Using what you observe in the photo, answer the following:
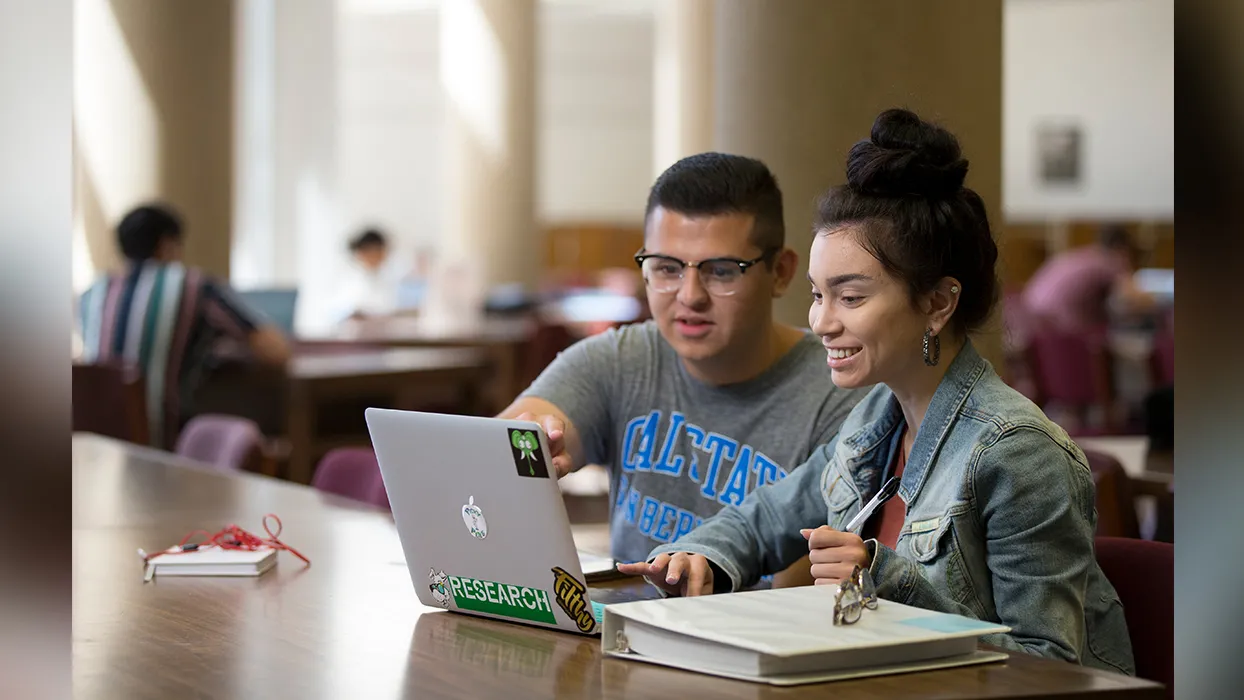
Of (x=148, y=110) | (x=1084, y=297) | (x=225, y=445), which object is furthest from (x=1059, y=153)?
(x=225, y=445)

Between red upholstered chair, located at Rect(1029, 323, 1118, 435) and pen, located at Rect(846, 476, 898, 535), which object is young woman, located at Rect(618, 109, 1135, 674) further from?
red upholstered chair, located at Rect(1029, 323, 1118, 435)

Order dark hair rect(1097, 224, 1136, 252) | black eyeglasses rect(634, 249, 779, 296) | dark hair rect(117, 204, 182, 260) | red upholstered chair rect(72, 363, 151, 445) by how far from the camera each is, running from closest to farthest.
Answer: black eyeglasses rect(634, 249, 779, 296)
red upholstered chair rect(72, 363, 151, 445)
dark hair rect(117, 204, 182, 260)
dark hair rect(1097, 224, 1136, 252)

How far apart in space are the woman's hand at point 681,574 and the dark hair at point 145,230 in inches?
182

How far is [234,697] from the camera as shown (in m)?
1.53

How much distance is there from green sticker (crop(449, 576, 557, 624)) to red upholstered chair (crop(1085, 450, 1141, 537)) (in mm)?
1388

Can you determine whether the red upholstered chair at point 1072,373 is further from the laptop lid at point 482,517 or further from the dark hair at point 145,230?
the laptop lid at point 482,517

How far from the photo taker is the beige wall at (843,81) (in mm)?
3402

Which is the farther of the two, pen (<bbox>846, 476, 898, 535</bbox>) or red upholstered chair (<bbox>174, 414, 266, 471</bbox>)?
red upholstered chair (<bbox>174, 414, 266, 471</bbox>)

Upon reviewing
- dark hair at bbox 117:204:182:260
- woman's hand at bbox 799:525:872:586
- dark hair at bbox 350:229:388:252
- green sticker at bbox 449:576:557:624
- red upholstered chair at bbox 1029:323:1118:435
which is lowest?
red upholstered chair at bbox 1029:323:1118:435

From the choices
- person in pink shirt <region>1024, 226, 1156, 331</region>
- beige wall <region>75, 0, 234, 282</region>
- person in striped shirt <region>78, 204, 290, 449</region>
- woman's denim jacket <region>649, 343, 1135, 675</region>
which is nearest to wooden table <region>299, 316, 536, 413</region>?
beige wall <region>75, 0, 234, 282</region>

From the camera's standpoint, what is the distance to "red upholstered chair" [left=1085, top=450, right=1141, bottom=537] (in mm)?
2820

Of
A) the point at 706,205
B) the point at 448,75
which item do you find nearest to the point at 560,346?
the point at 448,75

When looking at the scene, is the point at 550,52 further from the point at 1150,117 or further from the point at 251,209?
the point at 1150,117

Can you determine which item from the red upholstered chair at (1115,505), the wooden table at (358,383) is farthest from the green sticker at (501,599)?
the wooden table at (358,383)
